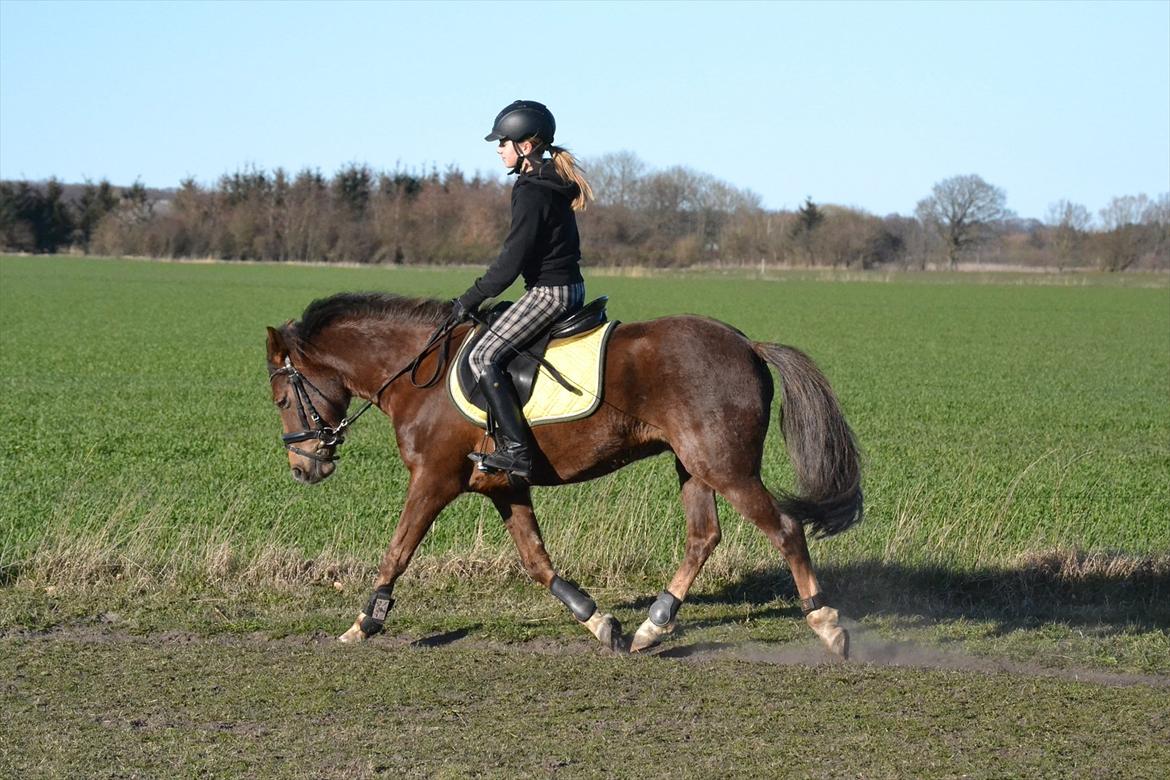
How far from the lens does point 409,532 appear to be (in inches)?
287

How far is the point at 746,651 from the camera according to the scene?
7.14 metres

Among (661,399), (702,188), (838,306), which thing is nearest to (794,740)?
(661,399)

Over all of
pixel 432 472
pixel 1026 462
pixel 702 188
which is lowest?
pixel 1026 462

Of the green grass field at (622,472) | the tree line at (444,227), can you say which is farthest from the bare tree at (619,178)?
the green grass field at (622,472)

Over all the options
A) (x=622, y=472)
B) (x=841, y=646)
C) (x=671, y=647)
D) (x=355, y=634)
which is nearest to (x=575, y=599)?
(x=671, y=647)

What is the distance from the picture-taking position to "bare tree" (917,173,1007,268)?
115 meters

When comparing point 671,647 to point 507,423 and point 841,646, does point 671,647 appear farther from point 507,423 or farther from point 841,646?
point 507,423

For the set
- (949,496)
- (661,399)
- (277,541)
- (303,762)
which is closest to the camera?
(303,762)

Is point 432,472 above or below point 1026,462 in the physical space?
above

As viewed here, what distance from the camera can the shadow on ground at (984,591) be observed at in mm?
8141

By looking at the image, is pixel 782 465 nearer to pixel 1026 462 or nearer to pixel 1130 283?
pixel 1026 462

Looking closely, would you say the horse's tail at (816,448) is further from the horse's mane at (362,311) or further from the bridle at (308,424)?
the bridle at (308,424)

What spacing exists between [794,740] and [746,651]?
6.06 feet

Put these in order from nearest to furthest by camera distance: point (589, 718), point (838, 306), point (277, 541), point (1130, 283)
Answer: point (589, 718), point (277, 541), point (838, 306), point (1130, 283)
